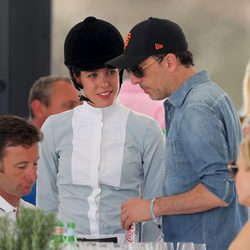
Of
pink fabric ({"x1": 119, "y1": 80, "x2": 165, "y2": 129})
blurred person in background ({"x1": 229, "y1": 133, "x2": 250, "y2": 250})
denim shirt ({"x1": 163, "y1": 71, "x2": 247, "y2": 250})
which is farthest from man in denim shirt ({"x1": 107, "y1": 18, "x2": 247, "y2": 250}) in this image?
pink fabric ({"x1": 119, "y1": 80, "x2": 165, "y2": 129})

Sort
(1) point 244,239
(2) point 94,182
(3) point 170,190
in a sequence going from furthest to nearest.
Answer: (2) point 94,182, (3) point 170,190, (1) point 244,239

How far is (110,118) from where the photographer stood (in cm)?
383

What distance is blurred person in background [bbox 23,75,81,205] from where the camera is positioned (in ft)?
18.2

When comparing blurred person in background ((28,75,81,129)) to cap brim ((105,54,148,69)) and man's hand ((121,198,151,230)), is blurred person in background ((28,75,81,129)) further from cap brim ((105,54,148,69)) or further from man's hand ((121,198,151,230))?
man's hand ((121,198,151,230))

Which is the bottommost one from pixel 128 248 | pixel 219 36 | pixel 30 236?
pixel 128 248

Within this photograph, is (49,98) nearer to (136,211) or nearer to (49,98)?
(49,98)

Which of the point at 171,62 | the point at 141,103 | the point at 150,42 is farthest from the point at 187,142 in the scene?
the point at 141,103

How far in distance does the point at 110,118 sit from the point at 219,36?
2397 mm

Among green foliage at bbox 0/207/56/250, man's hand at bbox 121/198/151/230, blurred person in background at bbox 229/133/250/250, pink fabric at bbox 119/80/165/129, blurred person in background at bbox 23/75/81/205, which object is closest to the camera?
blurred person in background at bbox 229/133/250/250

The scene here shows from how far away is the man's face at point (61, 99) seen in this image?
557 cm

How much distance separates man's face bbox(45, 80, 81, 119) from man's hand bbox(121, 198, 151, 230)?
2.16 metres

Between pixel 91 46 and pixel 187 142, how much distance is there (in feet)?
2.21

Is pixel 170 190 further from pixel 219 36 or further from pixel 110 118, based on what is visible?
pixel 219 36

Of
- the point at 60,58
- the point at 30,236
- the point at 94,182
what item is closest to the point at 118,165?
the point at 94,182
